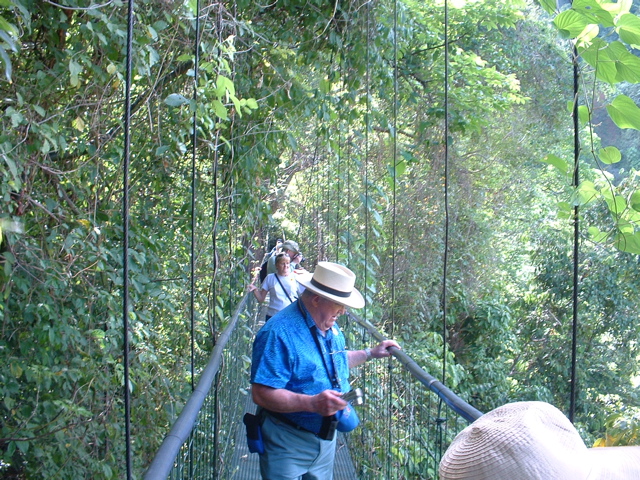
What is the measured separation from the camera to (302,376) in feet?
6.06

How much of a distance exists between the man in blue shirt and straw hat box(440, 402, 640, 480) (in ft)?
3.38

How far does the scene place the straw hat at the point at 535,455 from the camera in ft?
2.06

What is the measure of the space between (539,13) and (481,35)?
2126 mm

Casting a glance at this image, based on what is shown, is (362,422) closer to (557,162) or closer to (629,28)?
(557,162)

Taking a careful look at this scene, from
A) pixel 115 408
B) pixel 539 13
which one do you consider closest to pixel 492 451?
pixel 115 408

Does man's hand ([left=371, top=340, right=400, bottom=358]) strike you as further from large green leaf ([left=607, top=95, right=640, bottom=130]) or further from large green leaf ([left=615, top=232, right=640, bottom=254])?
large green leaf ([left=607, top=95, right=640, bottom=130])

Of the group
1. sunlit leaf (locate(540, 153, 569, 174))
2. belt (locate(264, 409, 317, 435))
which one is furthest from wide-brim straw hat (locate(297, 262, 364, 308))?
sunlit leaf (locate(540, 153, 569, 174))

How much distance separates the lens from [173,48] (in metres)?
3.29

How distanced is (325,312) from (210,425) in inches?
26.2

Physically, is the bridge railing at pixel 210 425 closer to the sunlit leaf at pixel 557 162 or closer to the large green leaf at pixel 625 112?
the sunlit leaf at pixel 557 162

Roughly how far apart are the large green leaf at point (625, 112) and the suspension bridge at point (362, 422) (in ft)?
2.15

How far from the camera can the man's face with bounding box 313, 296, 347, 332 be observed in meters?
1.95

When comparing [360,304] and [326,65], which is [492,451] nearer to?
[360,304]

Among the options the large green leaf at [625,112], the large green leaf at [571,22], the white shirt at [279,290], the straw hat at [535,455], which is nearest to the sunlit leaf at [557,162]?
the large green leaf at [625,112]
